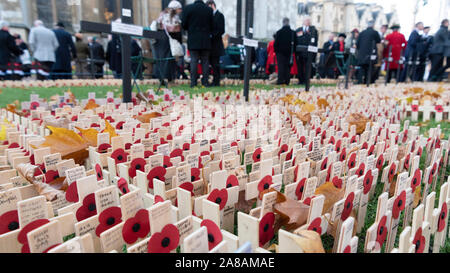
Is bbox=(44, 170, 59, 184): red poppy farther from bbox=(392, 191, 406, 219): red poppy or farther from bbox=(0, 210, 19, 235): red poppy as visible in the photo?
bbox=(392, 191, 406, 219): red poppy

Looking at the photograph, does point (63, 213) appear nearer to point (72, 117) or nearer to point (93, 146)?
point (93, 146)

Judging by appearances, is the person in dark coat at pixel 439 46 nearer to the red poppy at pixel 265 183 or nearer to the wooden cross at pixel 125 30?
the wooden cross at pixel 125 30

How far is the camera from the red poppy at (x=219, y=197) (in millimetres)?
1389

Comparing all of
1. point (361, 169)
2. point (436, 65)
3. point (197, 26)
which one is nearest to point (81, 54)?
point (197, 26)

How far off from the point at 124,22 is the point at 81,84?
610 cm

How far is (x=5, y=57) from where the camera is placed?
445 inches

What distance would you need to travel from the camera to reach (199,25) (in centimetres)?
746

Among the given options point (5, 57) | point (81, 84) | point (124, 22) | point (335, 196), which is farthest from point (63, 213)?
point (5, 57)

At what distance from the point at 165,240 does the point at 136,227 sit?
18 cm

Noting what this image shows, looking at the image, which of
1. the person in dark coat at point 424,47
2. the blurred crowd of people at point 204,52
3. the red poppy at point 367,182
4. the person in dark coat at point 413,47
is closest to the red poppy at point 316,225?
the red poppy at point 367,182

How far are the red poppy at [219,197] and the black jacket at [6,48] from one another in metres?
12.3

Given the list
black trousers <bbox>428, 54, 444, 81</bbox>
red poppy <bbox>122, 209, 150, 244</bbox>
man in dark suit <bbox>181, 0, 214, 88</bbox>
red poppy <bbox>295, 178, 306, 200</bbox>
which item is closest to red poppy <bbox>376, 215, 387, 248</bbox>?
red poppy <bbox>295, 178, 306, 200</bbox>

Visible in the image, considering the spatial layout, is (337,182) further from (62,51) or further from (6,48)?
(6,48)

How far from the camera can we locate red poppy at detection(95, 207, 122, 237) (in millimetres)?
1248
